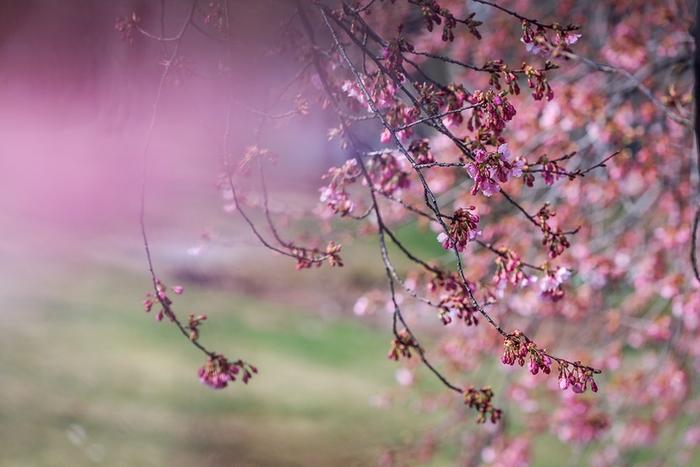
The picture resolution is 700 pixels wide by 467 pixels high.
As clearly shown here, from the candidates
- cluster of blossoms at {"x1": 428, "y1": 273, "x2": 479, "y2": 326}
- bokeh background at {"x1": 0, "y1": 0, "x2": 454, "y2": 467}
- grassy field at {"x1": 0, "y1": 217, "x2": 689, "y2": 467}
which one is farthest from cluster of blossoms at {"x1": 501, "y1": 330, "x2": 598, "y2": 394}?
grassy field at {"x1": 0, "y1": 217, "x2": 689, "y2": 467}

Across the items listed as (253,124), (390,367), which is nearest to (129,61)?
(253,124)

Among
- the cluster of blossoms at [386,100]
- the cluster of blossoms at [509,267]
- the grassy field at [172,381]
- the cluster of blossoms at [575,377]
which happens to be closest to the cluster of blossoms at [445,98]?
the cluster of blossoms at [386,100]

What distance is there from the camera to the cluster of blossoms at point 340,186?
2.26 meters

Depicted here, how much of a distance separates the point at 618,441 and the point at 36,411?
12.4 feet

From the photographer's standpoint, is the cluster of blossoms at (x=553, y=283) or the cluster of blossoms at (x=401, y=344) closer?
the cluster of blossoms at (x=401, y=344)

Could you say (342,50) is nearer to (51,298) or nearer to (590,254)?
(590,254)

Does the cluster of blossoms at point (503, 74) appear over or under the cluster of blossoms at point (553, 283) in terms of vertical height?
over

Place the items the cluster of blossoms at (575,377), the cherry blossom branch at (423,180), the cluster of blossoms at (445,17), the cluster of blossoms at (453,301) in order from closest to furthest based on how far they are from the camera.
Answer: the cherry blossom branch at (423,180)
the cluster of blossoms at (575,377)
the cluster of blossoms at (445,17)
the cluster of blossoms at (453,301)

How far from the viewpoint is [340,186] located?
2295 mm

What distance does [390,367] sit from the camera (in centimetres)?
745

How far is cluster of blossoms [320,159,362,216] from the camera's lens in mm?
2256

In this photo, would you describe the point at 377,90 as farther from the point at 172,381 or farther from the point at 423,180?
the point at 172,381

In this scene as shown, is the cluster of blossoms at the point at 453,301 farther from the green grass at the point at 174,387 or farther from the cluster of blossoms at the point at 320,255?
the green grass at the point at 174,387

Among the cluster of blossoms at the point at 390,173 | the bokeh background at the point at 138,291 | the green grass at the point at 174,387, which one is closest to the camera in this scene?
the cluster of blossoms at the point at 390,173
